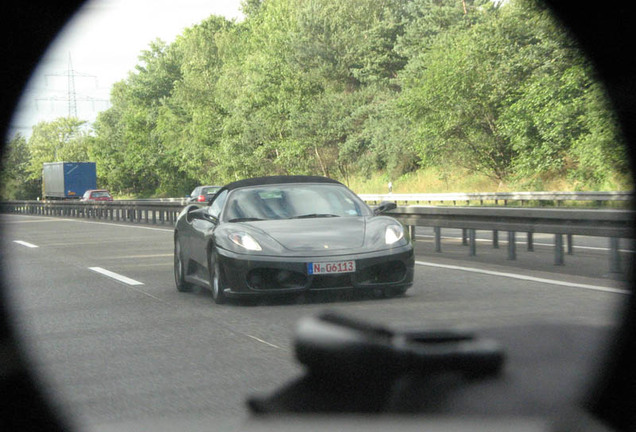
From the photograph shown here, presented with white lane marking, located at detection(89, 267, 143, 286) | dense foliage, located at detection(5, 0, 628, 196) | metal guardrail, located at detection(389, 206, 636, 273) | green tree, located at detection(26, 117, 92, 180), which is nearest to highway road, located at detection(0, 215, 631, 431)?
white lane marking, located at detection(89, 267, 143, 286)

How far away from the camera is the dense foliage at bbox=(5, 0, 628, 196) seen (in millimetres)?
37031

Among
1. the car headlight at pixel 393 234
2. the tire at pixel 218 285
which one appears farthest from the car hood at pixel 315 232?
the tire at pixel 218 285

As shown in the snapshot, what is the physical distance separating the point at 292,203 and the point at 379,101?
4898 cm

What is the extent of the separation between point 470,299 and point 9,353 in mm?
4115

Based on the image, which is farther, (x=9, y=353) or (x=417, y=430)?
(x=9, y=353)

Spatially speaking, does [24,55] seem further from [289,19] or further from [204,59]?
[204,59]

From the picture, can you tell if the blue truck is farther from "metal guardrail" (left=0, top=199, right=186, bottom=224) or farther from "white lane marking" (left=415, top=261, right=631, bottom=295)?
"white lane marking" (left=415, top=261, right=631, bottom=295)

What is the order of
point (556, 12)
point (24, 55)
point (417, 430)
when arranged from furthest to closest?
point (24, 55) → point (556, 12) → point (417, 430)

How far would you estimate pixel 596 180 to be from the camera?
121ft

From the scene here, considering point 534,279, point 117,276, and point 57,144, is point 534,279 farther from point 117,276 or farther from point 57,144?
point 57,144

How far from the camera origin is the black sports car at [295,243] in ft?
26.7

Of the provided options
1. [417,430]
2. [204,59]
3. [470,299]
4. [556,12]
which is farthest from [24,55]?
[417,430]

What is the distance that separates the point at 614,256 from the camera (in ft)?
34.7

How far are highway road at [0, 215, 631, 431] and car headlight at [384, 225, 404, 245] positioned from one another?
1.86ft
